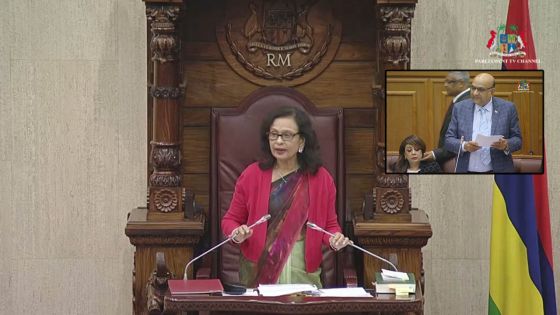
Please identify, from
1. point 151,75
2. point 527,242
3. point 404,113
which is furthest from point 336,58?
point 527,242

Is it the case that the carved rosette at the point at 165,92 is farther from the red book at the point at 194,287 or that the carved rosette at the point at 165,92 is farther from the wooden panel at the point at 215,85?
the red book at the point at 194,287

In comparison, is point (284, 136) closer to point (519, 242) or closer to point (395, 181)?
point (395, 181)

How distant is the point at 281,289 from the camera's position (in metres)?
5.05

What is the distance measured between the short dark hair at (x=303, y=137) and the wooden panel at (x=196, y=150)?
0.62 m

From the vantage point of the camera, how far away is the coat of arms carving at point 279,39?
234 inches

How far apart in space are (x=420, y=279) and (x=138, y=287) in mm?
1337

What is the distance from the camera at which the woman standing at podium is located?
5.45m

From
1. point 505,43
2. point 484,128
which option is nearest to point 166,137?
point 484,128

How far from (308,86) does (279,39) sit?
281mm

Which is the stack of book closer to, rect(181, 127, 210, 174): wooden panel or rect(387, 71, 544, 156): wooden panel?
rect(387, 71, 544, 156): wooden panel

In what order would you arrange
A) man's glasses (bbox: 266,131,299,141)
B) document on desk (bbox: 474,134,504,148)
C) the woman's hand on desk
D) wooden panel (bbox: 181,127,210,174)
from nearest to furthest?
the woman's hand on desk
man's glasses (bbox: 266,131,299,141)
document on desk (bbox: 474,134,504,148)
wooden panel (bbox: 181,127,210,174)

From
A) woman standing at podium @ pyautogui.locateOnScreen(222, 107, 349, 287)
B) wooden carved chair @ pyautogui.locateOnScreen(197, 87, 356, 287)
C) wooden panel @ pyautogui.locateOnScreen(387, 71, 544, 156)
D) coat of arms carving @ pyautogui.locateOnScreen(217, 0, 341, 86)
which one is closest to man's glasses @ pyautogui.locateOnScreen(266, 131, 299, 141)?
woman standing at podium @ pyautogui.locateOnScreen(222, 107, 349, 287)

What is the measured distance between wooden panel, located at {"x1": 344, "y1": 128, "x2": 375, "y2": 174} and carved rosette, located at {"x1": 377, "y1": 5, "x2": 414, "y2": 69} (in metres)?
0.58

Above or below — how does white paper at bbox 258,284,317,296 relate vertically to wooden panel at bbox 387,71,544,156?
below
